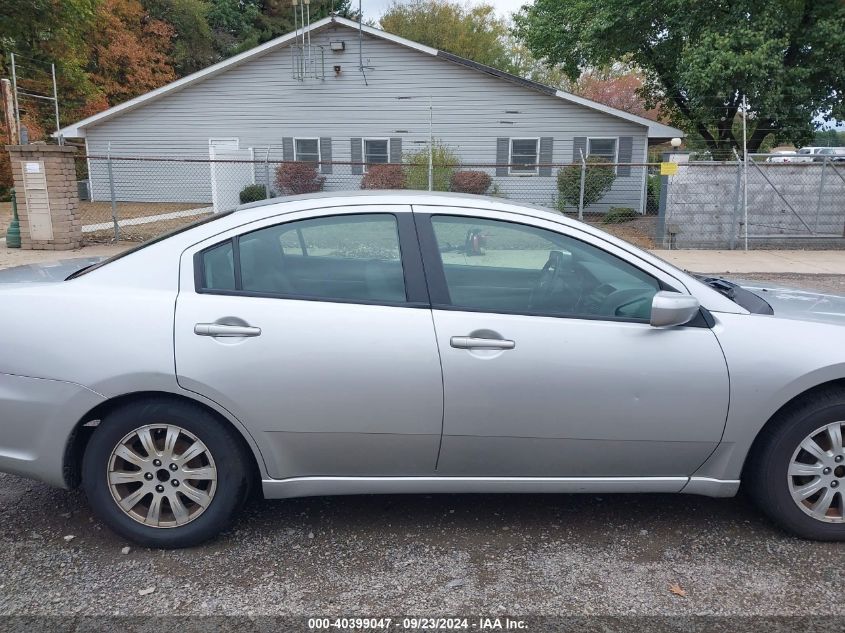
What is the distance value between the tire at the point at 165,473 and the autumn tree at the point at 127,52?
32.3 meters

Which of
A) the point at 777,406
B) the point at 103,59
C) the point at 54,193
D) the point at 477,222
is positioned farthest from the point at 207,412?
the point at 103,59

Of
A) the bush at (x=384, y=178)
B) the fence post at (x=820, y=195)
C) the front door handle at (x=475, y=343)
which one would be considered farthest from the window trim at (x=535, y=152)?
the front door handle at (x=475, y=343)

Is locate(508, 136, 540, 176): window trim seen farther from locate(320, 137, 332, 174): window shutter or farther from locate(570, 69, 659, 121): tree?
locate(570, 69, 659, 121): tree

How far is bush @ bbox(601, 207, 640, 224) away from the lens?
18.2 meters

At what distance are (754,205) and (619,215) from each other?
14.4ft

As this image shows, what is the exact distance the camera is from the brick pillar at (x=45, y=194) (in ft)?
40.7

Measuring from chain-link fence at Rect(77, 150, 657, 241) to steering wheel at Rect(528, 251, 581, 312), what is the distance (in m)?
12.4

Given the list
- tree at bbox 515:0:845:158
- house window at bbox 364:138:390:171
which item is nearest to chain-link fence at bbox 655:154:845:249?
tree at bbox 515:0:845:158

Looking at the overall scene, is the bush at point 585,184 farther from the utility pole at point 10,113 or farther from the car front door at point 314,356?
the car front door at point 314,356

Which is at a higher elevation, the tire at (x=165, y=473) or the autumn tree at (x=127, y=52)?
the autumn tree at (x=127, y=52)

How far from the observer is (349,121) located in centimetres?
2162

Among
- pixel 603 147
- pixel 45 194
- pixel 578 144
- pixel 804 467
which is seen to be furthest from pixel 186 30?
pixel 804 467

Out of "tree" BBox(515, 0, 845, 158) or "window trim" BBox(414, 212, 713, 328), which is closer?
"window trim" BBox(414, 212, 713, 328)

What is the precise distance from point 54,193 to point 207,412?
1147 cm
